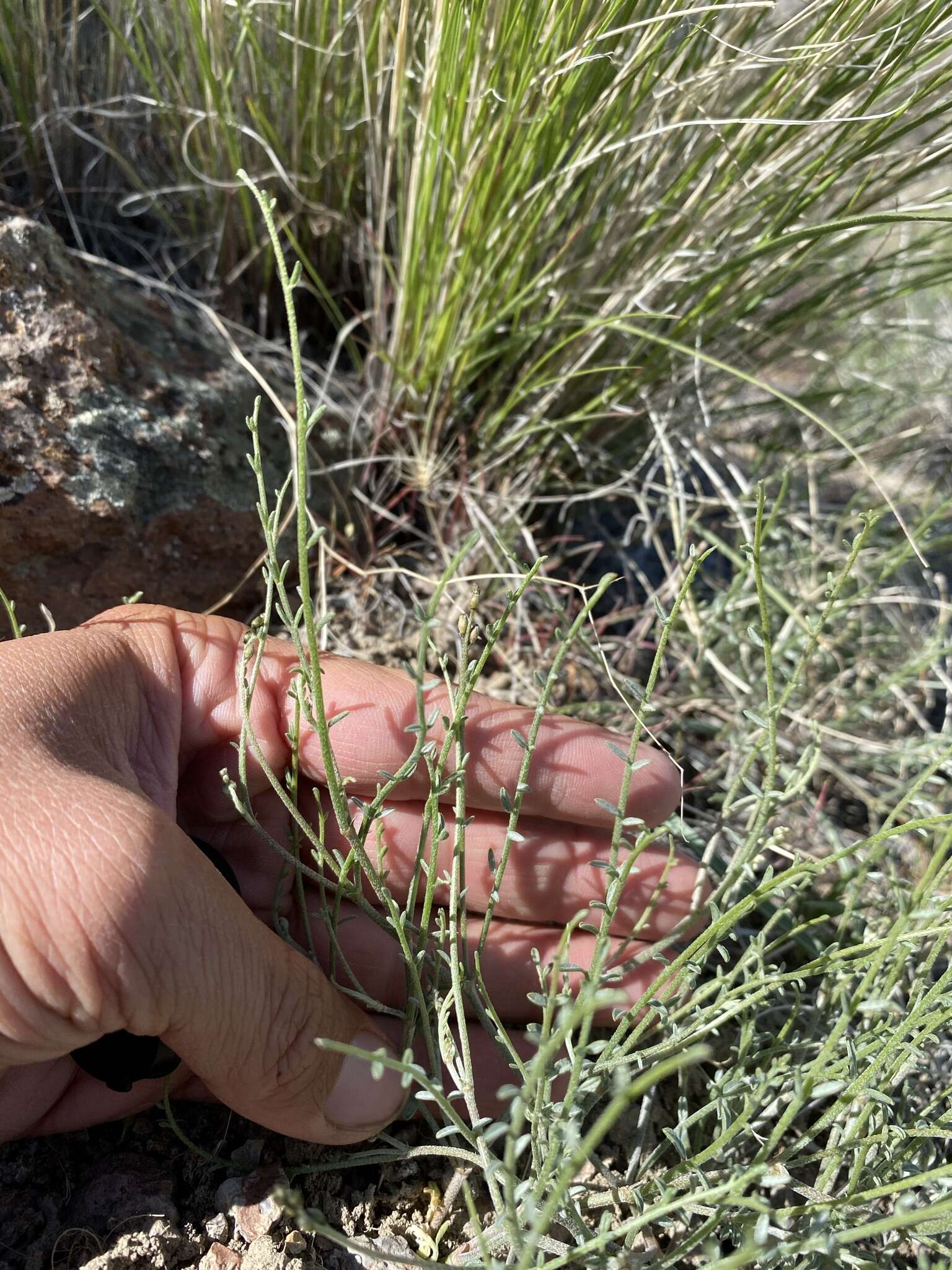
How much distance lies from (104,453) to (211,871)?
0.65m

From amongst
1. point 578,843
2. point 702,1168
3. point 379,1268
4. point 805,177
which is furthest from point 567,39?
point 379,1268

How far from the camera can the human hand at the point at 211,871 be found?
0.77 metres

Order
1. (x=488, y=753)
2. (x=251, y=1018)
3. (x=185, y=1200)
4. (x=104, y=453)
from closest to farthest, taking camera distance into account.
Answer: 1. (x=251, y=1018)
2. (x=185, y=1200)
3. (x=488, y=753)
4. (x=104, y=453)

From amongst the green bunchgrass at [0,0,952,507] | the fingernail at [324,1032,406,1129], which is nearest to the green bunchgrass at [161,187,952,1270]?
the fingernail at [324,1032,406,1129]

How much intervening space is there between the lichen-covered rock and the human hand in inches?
6.8

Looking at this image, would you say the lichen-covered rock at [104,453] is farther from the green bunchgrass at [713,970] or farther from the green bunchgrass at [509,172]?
the green bunchgrass at [509,172]

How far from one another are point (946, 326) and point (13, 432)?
215cm

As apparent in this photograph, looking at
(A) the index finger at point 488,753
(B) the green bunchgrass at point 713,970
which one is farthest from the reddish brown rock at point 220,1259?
(A) the index finger at point 488,753

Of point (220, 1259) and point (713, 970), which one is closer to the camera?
point (220, 1259)

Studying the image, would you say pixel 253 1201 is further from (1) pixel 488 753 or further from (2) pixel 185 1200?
(1) pixel 488 753

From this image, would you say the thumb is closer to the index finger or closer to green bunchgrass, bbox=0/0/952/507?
the index finger

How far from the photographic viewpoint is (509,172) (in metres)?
1.18

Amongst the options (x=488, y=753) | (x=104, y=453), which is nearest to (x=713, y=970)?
(x=488, y=753)

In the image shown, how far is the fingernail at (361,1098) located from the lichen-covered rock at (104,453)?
0.71 meters
